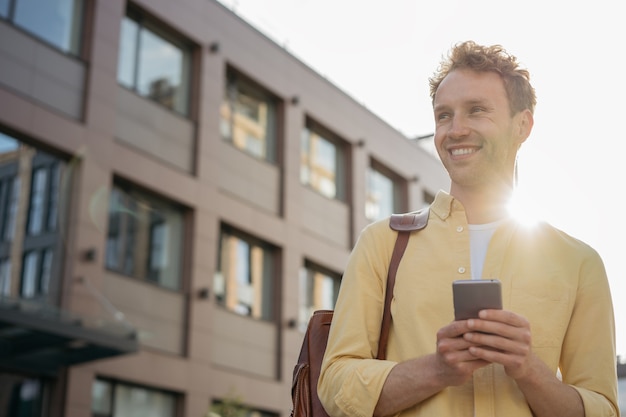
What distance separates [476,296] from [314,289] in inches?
920

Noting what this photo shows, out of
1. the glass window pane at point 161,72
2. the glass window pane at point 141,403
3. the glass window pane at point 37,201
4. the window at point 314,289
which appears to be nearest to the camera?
the glass window pane at point 37,201

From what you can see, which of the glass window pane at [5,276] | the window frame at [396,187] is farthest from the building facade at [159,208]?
the window frame at [396,187]

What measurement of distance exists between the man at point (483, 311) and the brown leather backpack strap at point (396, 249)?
20mm

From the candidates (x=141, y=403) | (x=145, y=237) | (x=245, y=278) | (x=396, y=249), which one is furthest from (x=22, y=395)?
(x=396, y=249)

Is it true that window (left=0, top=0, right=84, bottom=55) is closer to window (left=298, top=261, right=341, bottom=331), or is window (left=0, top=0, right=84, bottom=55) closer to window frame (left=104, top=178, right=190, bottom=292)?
window frame (left=104, top=178, right=190, bottom=292)

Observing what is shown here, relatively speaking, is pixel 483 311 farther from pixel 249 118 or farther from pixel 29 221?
pixel 249 118

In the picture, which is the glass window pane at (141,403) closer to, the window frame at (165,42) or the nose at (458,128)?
the window frame at (165,42)

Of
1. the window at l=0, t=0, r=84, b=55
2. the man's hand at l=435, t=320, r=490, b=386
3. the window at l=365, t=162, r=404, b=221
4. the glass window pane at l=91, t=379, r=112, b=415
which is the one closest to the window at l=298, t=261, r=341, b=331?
the window at l=365, t=162, r=404, b=221

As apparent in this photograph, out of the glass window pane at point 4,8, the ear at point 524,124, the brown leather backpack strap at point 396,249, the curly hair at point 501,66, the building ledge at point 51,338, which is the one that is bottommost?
the brown leather backpack strap at point 396,249

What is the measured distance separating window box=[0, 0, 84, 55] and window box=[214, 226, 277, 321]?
6139 mm

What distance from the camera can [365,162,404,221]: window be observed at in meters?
28.9

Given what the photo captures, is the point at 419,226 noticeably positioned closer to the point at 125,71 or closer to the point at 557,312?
the point at 557,312

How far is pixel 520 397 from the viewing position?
217 cm

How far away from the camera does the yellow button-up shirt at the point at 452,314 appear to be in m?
2.19
